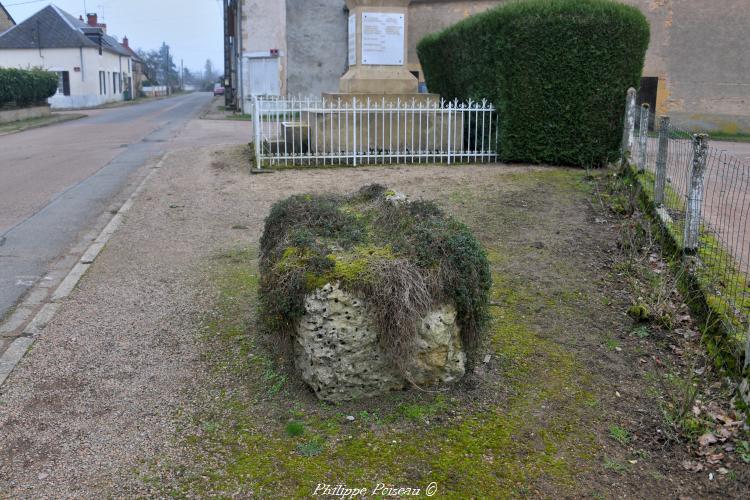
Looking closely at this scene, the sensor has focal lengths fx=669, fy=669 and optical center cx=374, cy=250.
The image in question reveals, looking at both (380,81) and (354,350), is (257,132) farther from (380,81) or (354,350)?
(354,350)

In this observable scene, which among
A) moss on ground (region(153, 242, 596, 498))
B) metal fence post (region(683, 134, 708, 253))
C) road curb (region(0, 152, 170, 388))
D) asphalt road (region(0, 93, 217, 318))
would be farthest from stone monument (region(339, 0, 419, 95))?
moss on ground (region(153, 242, 596, 498))

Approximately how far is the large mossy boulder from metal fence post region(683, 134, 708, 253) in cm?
269

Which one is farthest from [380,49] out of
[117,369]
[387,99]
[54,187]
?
[117,369]

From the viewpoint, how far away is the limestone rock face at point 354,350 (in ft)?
12.9

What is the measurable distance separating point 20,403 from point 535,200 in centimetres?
716

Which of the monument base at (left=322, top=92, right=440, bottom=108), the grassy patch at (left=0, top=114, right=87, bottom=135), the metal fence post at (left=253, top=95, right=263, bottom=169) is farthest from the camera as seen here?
→ the grassy patch at (left=0, top=114, right=87, bottom=135)

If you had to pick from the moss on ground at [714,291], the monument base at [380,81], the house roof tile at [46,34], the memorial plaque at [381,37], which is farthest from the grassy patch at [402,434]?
the house roof tile at [46,34]

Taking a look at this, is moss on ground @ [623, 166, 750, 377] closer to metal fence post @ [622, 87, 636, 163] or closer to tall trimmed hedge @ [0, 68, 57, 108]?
metal fence post @ [622, 87, 636, 163]

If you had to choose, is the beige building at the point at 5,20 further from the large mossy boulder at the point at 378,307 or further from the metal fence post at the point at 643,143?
the large mossy boulder at the point at 378,307

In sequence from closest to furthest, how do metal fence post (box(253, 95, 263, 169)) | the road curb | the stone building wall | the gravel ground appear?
the gravel ground, the road curb, metal fence post (box(253, 95, 263, 169)), the stone building wall

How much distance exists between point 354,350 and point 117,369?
182cm

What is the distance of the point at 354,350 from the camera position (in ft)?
13.1

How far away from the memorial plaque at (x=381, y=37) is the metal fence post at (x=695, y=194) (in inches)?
334

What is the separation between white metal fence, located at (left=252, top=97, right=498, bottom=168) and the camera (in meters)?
12.8
